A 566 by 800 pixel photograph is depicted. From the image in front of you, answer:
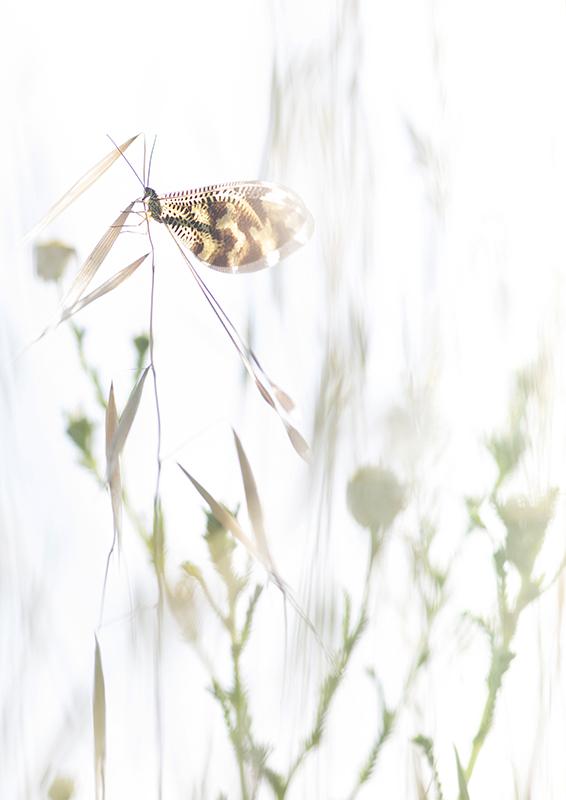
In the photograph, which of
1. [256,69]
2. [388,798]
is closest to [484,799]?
[388,798]

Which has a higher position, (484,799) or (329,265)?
(329,265)

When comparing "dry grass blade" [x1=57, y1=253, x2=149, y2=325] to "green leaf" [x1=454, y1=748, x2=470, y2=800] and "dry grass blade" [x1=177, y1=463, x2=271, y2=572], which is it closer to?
"dry grass blade" [x1=177, y1=463, x2=271, y2=572]

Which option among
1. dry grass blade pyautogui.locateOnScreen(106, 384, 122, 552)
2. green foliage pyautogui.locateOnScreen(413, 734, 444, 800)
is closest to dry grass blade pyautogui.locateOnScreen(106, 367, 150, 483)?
dry grass blade pyautogui.locateOnScreen(106, 384, 122, 552)

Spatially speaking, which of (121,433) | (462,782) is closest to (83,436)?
(121,433)

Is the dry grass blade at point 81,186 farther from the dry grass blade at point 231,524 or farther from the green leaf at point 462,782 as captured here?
the green leaf at point 462,782

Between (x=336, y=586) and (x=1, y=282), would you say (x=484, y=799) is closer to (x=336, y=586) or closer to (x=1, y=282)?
(x=336, y=586)

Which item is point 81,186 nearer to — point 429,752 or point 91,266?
point 91,266

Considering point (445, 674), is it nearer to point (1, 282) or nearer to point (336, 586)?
point (336, 586)
